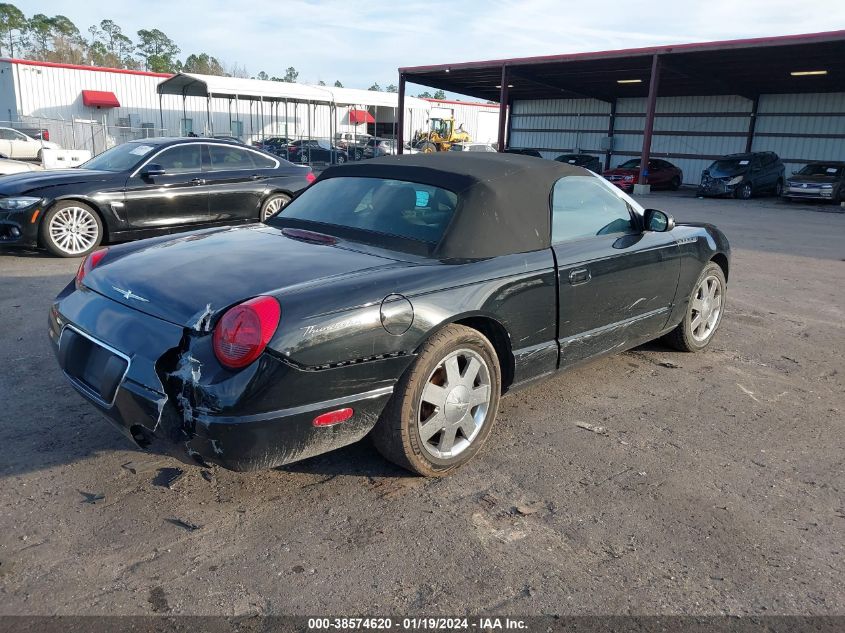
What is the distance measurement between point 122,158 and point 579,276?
6936 mm

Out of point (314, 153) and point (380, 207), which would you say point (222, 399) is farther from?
point (314, 153)

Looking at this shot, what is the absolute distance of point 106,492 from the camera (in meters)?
2.99

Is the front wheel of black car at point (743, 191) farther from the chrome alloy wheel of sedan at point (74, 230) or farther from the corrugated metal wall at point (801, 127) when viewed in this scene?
A: the chrome alloy wheel of sedan at point (74, 230)

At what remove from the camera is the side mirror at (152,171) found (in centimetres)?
827

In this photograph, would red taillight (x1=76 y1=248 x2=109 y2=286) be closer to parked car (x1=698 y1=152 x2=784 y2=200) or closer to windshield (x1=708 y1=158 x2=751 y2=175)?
parked car (x1=698 y1=152 x2=784 y2=200)

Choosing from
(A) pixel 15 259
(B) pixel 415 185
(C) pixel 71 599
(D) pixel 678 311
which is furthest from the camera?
(A) pixel 15 259

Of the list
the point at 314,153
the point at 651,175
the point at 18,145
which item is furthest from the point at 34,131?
the point at 651,175

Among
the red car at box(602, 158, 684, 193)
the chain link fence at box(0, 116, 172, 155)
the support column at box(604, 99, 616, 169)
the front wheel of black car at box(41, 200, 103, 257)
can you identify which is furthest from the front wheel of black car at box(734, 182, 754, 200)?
the chain link fence at box(0, 116, 172, 155)

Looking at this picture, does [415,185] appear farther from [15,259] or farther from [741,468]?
[15,259]

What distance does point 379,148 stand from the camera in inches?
1359

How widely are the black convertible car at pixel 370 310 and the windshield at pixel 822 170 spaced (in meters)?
21.3

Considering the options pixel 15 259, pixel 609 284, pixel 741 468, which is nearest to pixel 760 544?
pixel 741 468

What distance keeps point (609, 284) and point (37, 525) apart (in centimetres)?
320

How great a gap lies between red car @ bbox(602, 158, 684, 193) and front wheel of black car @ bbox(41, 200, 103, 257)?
20462 mm
